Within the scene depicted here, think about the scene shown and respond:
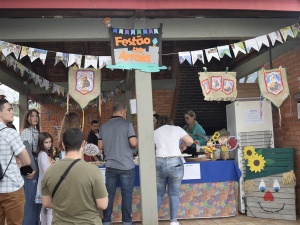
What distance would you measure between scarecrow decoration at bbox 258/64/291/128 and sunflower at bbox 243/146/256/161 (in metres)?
0.79

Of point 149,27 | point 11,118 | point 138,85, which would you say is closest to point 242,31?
point 149,27

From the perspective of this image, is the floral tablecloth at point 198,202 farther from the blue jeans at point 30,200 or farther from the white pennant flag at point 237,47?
the white pennant flag at point 237,47

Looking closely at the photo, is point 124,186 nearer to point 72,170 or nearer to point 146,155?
point 146,155

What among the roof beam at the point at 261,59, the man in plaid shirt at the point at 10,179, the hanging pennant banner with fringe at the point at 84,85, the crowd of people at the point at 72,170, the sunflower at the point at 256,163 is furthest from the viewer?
the roof beam at the point at 261,59

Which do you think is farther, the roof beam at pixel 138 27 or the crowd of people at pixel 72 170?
the roof beam at pixel 138 27

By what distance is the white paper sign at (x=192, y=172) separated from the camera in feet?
14.2

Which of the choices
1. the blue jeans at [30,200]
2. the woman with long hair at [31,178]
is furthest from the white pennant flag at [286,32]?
the blue jeans at [30,200]

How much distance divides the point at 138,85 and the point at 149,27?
84 centimetres

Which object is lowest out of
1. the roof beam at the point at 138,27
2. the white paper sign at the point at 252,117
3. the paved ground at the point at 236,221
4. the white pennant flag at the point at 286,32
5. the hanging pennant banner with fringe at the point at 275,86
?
the paved ground at the point at 236,221

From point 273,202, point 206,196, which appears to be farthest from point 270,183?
point 206,196

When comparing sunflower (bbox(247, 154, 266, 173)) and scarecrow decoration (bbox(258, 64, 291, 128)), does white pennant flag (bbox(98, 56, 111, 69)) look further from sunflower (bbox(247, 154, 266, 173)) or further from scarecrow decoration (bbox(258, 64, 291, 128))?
sunflower (bbox(247, 154, 266, 173))

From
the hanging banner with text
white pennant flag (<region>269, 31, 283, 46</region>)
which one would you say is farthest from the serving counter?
white pennant flag (<region>269, 31, 283, 46</region>)

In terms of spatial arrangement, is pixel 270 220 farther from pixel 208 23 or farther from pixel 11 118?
pixel 11 118

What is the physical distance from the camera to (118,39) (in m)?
3.66
